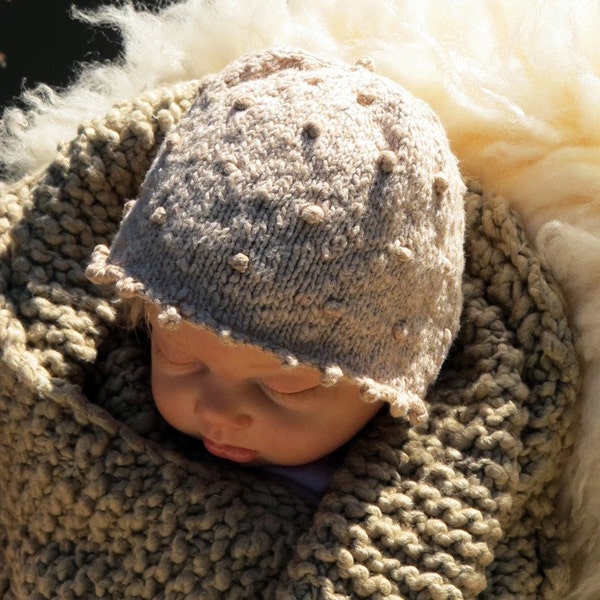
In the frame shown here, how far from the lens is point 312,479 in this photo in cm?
107

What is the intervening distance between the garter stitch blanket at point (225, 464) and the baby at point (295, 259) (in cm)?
6

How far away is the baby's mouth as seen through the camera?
100cm

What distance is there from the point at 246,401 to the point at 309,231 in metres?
0.17

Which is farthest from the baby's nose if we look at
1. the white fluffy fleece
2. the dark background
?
the dark background

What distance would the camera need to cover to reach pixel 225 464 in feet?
3.51

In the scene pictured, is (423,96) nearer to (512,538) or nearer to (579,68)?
(579,68)

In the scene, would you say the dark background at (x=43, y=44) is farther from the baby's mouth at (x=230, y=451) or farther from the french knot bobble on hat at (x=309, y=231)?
the baby's mouth at (x=230, y=451)

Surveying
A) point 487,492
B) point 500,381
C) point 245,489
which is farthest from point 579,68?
point 245,489

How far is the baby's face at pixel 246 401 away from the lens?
949mm

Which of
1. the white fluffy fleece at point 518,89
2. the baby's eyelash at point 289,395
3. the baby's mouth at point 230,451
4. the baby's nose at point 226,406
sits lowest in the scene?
the baby's mouth at point 230,451

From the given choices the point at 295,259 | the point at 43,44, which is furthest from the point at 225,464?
the point at 43,44

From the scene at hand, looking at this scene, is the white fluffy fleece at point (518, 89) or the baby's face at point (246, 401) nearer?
the baby's face at point (246, 401)

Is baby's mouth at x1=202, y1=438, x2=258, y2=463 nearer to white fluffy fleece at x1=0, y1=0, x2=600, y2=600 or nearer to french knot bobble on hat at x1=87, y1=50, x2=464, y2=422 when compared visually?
french knot bobble on hat at x1=87, y1=50, x2=464, y2=422

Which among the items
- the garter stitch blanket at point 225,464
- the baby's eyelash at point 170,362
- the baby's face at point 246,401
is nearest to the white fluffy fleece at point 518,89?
the garter stitch blanket at point 225,464
